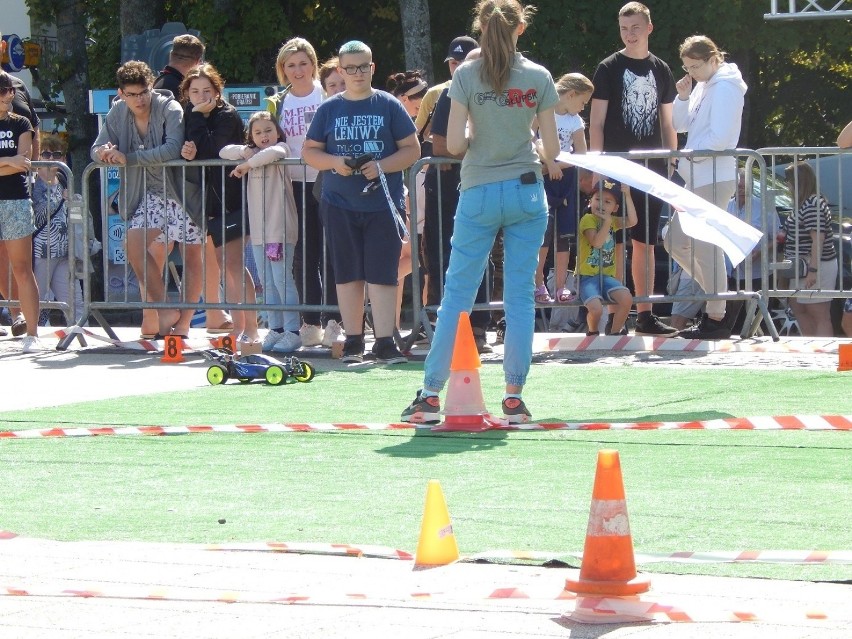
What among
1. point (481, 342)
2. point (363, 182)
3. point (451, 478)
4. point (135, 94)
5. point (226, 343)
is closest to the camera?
point (451, 478)

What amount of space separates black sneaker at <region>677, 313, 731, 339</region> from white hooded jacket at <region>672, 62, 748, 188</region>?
1.02 metres

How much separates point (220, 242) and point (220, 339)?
0.84 metres

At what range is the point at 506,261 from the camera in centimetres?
810

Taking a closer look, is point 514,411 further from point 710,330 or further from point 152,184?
point 152,184

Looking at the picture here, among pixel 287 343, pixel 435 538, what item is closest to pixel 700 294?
pixel 287 343

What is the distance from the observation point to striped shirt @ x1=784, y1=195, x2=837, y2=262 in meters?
12.9

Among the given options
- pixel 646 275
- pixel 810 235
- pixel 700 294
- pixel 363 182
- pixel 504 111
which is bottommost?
pixel 700 294

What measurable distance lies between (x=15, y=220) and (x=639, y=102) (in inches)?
186

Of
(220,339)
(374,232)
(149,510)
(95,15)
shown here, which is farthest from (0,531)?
(95,15)

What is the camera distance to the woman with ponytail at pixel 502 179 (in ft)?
26.1

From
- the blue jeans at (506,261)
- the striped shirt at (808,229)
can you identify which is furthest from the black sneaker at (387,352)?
the striped shirt at (808,229)

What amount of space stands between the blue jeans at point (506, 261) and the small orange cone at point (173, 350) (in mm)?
3963

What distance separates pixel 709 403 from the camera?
890 centimetres

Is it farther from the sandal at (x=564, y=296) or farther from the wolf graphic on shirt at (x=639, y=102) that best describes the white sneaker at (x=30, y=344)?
the wolf graphic on shirt at (x=639, y=102)
